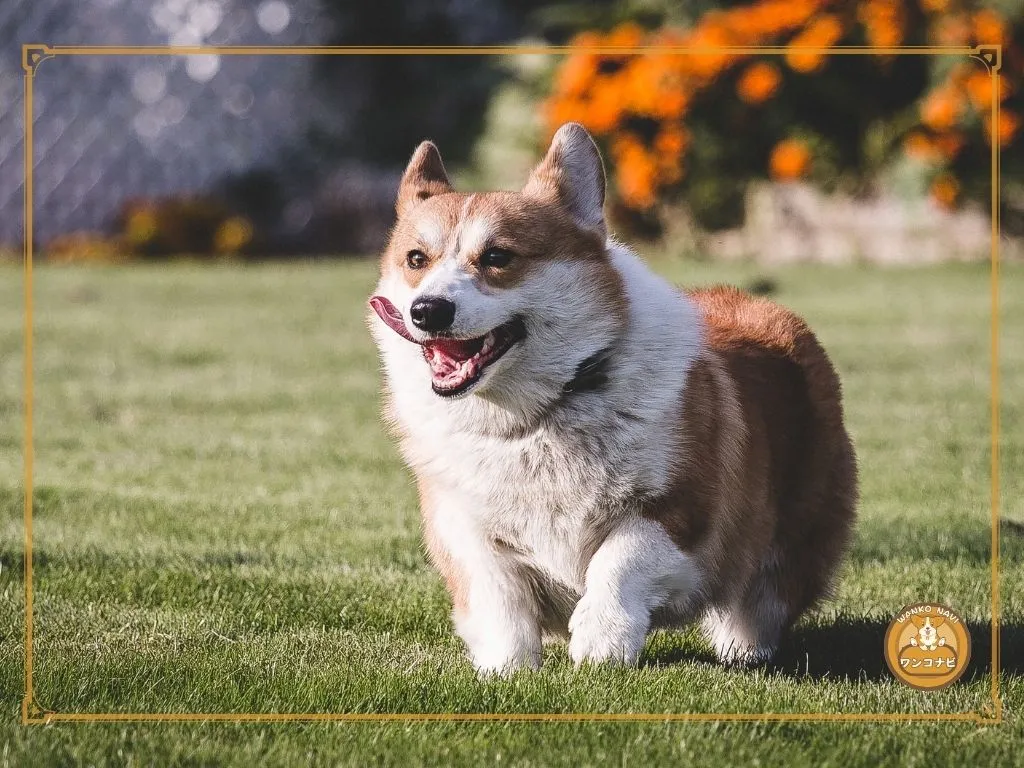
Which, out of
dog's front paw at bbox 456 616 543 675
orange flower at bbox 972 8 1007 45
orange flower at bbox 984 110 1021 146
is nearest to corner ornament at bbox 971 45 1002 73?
dog's front paw at bbox 456 616 543 675

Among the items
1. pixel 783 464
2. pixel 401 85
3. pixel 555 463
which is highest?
pixel 401 85

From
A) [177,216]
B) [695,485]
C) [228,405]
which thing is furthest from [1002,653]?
[177,216]

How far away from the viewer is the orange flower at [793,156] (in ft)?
19.6

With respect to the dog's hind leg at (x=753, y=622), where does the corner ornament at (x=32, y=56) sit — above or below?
above

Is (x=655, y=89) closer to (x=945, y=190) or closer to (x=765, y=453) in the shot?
(x=765, y=453)

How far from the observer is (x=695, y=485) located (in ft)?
11.3

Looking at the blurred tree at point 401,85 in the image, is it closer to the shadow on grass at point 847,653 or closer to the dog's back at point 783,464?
the dog's back at point 783,464

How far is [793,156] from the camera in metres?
5.99

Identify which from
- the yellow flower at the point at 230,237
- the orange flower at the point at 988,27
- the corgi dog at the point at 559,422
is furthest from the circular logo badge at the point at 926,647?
the yellow flower at the point at 230,237

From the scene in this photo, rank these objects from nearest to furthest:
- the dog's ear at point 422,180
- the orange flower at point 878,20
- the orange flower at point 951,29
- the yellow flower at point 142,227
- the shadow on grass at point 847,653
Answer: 1. the shadow on grass at point 847,653
2. the dog's ear at point 422,180
3. the orange flower at point 878,20
4. the orange flower at point 951,29
5. the yellow flower at point 142,227

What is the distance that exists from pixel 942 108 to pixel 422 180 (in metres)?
3.32

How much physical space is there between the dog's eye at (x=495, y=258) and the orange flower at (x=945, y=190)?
203 inches

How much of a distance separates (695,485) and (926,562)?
155cm

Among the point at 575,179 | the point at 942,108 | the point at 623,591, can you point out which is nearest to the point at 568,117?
the point at 942,108
